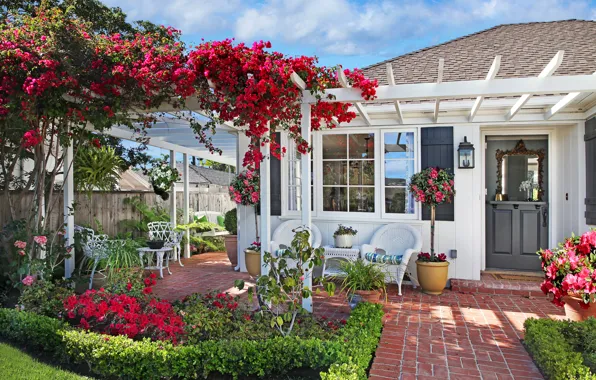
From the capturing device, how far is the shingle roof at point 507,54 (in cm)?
586

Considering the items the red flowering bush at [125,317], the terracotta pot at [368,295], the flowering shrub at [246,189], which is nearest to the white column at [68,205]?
the red flowering bush at [125,317]

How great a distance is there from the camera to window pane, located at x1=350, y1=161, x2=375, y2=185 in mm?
6316

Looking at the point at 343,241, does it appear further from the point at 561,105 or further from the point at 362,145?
the point at 561,105

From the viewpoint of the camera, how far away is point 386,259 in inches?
214

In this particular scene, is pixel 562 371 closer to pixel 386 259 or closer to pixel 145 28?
pixel 386 259

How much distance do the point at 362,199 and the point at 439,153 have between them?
129cm

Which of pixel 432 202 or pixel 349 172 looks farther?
pixel 349 172

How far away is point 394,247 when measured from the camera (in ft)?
19.6

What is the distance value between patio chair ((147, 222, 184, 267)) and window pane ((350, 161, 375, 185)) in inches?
128

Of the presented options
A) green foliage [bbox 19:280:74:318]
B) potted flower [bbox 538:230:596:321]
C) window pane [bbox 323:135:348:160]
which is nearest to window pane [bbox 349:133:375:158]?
window pane [bbox 323:135:348:160]

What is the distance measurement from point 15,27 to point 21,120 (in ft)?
2.99

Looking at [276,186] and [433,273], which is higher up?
[276,186]

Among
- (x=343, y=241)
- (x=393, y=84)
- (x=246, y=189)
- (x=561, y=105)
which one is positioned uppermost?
(x=393, y=84)

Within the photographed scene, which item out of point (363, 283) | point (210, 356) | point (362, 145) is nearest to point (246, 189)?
point (362, 145)
